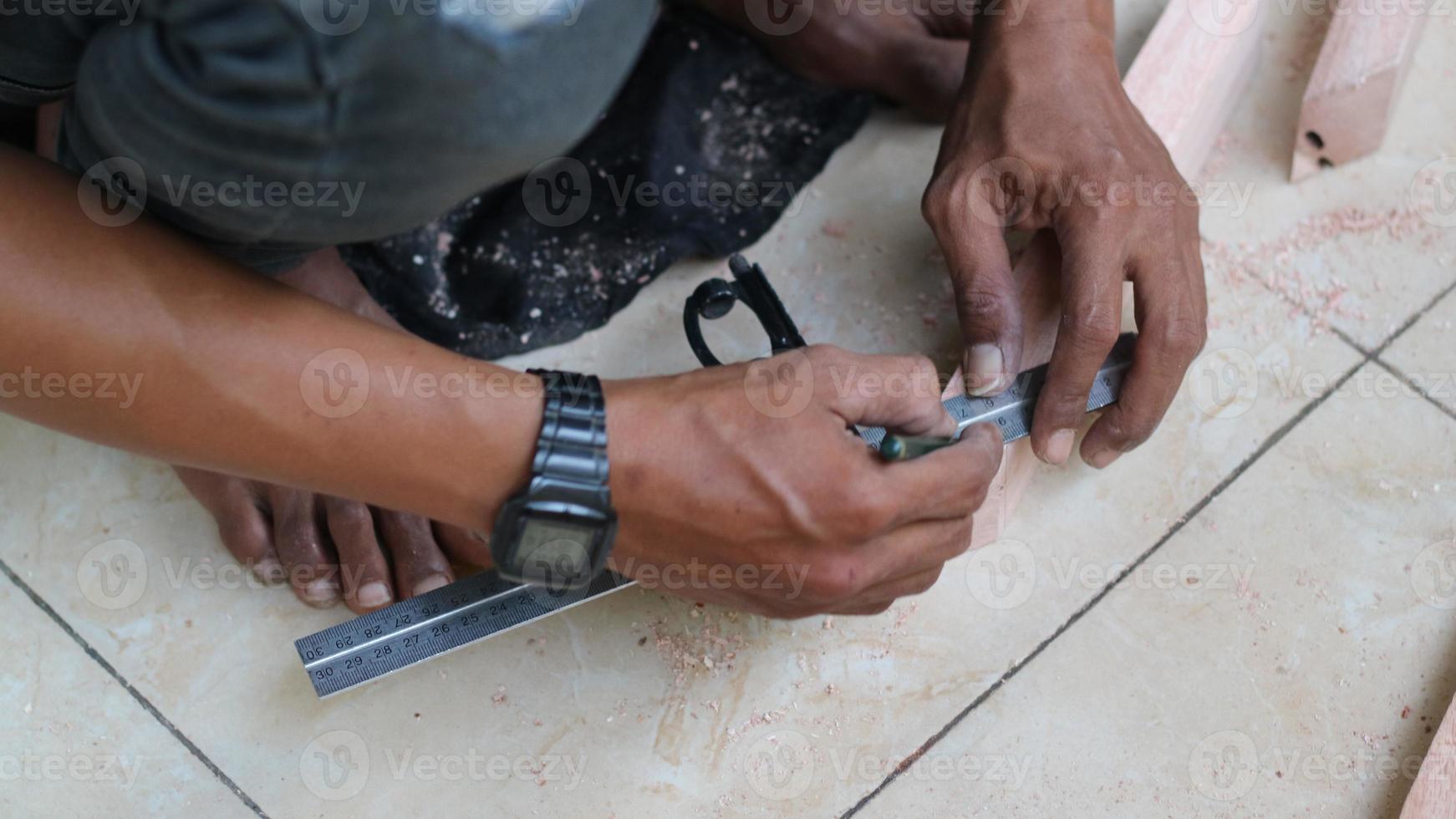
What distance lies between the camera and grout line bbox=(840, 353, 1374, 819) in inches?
53.2

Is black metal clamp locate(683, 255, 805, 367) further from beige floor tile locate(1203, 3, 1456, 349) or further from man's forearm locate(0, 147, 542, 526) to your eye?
beige floor tile locate(1203, 3, 1456, 349)

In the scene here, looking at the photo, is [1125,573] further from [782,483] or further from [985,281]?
[782,483]

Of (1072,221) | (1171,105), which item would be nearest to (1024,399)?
(1072,221)

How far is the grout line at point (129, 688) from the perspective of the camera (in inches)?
52.7

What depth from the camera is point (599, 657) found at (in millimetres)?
1420

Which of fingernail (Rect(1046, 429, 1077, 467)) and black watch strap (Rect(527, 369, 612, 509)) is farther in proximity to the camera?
fingernail (Rect(1046, 429, 1077, 467))

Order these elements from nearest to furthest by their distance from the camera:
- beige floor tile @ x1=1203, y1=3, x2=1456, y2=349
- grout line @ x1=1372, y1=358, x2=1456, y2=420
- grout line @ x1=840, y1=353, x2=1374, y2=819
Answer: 1. grout line @ x1=840, y1=353, x2=1374, y2=819
2. grout line @ x1=1372, y1=358, x2=1456, y2=420
3. beige floor tile @ x1=1203, y1=3, x2=1456, y2=349

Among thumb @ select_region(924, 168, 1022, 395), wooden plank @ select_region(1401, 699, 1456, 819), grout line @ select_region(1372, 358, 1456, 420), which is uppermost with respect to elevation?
thumb @ select_region(924, 168, 1022, 395)

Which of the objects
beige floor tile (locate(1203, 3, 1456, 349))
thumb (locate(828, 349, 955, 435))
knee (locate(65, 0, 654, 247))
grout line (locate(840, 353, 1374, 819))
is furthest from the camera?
beige floor tile (locate(1203, 3, 1456, 349))

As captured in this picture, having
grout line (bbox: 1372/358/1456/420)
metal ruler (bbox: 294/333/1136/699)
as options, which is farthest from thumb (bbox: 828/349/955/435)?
grout line (bbox: 1372/358/1456/420)

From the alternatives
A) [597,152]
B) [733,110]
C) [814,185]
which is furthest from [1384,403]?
[597,152]

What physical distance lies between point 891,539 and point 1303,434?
0.81 meters

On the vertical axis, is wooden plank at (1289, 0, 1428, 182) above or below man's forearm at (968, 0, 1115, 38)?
below

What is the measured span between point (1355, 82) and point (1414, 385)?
1.60ft
